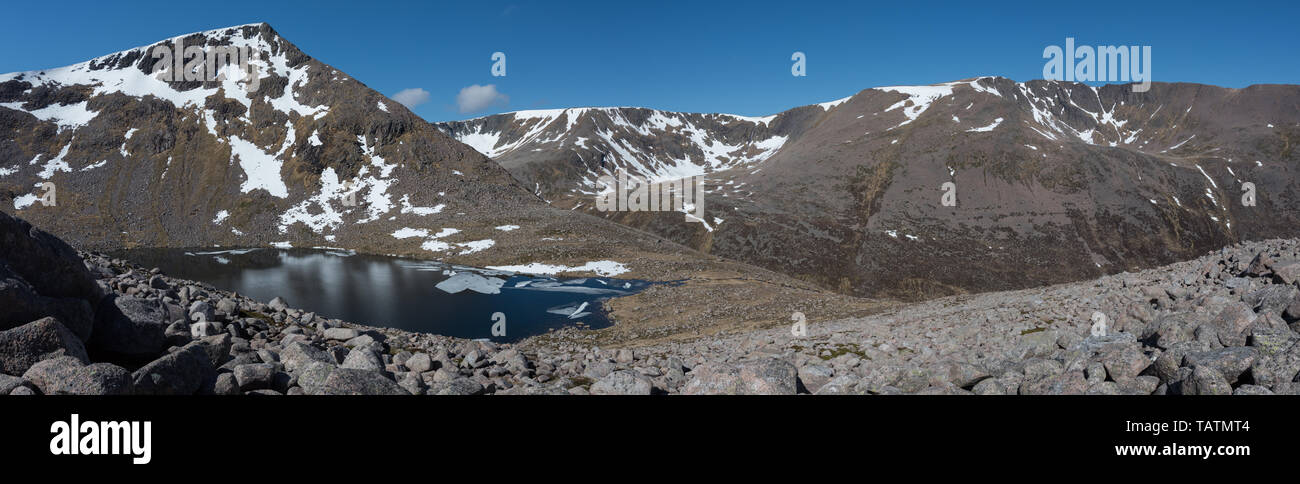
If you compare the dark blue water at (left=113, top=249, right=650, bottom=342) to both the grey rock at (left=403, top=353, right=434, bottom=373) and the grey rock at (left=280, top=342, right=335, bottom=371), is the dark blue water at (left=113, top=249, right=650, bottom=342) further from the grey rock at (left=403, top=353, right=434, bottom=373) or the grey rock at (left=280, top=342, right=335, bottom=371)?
the grey rock at (left=280, top=342, right=335, bottom=371)

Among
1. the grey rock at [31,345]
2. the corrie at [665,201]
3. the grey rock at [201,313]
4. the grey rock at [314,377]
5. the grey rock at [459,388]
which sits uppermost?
the corrie at [665,201]

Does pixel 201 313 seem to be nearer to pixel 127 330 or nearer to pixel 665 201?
pixel 127 330

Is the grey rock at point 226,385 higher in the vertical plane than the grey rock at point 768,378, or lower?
higher

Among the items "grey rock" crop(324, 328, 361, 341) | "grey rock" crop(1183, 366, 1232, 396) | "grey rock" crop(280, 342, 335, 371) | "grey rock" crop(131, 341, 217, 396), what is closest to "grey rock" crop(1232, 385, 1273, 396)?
"grey rock" crop(1183, 366, 1232, 396)

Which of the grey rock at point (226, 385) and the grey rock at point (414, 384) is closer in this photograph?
the grey rock at point (226, 385)

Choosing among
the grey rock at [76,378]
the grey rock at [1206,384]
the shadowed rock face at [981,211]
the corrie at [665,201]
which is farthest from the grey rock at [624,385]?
the corrie at [665,201]

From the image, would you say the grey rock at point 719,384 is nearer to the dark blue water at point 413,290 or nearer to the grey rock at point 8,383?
the grey rock at point 8,383

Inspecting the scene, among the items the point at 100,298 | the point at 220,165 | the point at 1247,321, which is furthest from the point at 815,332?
the point at 220,165
